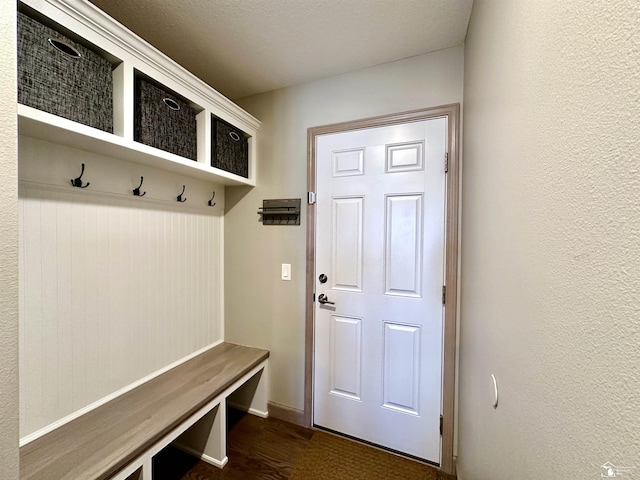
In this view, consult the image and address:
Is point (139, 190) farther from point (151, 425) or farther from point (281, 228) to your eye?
point (151, 425)

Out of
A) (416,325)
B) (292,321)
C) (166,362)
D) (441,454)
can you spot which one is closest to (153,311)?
(166,362)

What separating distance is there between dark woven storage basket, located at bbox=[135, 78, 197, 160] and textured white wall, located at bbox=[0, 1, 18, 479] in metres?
0.60

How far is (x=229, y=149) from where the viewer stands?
1.80 m

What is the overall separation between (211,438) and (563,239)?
2000 millimetres

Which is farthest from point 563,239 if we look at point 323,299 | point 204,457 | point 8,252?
point 204,457

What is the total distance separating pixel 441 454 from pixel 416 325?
2.45ft

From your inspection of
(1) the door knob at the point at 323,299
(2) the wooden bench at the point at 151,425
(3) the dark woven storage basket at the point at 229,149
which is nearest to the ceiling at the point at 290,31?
(3) the dark woven storage basket at the point at 229,149

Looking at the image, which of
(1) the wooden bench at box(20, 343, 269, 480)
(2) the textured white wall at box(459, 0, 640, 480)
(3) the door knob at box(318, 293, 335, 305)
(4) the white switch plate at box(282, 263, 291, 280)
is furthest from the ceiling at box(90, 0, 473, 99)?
(1) the wooden bench at box(20, 343, 269, 480)

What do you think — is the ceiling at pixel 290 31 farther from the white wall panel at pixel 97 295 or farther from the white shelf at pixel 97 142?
the white wall panel at pixel 97 295

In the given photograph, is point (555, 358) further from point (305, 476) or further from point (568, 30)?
point (305, 476)

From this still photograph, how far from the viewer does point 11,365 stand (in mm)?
665

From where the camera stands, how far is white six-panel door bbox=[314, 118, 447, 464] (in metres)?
1.56

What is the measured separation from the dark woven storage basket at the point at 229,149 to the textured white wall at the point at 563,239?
1498 millimetres

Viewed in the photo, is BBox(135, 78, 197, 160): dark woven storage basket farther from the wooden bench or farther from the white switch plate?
the wooden bench
